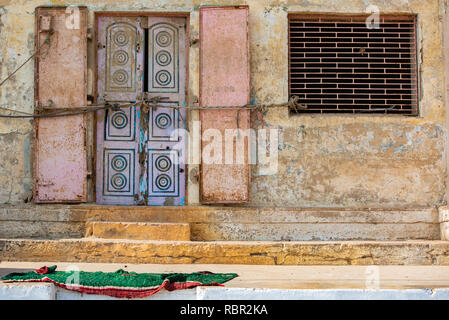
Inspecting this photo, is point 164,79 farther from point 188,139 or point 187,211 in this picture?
point 187,211

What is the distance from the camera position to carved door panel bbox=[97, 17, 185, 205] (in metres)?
7.96

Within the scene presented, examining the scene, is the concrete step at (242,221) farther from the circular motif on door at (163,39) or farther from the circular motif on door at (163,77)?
the circular motif on door at (163,39)

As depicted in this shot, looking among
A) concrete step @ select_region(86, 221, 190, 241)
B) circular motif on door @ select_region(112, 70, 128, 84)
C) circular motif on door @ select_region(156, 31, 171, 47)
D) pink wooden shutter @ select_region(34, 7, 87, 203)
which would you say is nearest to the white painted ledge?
concrete step @ select_region(86, 221, 190, 241)

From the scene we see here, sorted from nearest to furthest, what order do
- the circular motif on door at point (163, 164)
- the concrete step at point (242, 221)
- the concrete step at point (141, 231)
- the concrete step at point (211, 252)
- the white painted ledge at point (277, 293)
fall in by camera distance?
the white painted ledge at point (277, 293) < the concrete step at point (211, 252) < the concrete step at point (141, 231) < the concrete step at point (242, 221) < the circular motif on door at point (163, 164)

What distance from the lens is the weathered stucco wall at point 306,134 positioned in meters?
7.79

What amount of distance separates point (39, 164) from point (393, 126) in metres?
4.24

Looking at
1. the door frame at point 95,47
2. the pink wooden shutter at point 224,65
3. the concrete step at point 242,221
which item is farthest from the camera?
the door frame at point 95,47

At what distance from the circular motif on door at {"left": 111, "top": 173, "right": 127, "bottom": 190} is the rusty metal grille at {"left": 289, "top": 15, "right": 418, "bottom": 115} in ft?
7.52

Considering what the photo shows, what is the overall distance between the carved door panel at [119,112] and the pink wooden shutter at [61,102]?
0.35 m

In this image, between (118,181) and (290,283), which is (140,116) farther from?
(290,283)

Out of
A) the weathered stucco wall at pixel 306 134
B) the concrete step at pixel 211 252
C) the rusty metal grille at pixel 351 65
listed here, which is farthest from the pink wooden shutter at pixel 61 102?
the rusty metal grille at pixel 351 65

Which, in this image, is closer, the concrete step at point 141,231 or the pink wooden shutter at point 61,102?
the concrete step at point 141,231
